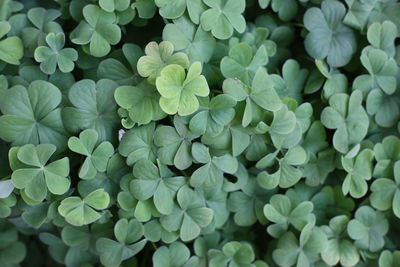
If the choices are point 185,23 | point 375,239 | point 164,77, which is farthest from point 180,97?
point 375,239

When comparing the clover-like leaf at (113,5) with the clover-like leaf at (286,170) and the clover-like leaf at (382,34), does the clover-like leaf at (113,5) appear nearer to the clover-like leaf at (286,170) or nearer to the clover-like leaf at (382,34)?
the clover-like leaf at (286,170)

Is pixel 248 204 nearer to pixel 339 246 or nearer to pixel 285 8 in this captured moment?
pixel 339 246

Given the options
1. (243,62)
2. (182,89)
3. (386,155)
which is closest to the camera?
(182,89)

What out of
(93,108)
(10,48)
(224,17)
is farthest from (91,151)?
(224,17)

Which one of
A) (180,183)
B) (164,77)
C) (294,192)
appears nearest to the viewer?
(164,77)

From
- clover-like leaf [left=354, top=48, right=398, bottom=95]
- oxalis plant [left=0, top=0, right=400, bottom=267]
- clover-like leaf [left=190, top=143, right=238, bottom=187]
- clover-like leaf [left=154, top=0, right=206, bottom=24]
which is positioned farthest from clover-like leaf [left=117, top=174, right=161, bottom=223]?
clover-like leaf [left=354, top=48, right=398, bottom=95]

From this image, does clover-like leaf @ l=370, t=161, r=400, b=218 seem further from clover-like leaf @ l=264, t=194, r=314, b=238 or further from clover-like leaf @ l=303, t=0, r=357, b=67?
clover-like leaf @ l=303, t=0, r=357, b=67

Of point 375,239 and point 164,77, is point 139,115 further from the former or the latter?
point 375,239

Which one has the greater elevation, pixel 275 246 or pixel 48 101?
pixel 48 101
